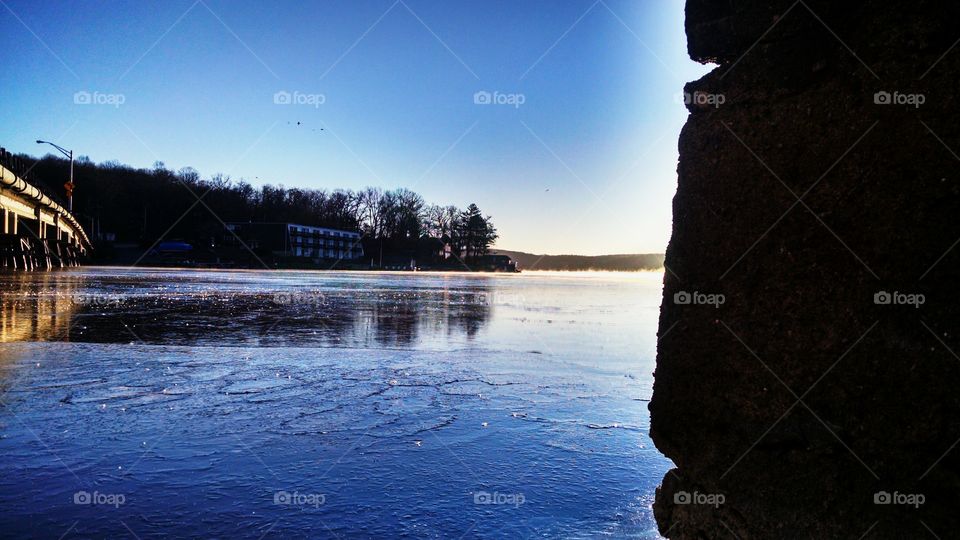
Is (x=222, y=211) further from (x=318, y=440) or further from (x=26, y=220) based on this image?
(x=318, y=440)

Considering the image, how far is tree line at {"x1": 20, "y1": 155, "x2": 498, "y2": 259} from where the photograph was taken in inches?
4803

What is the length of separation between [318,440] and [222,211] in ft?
465

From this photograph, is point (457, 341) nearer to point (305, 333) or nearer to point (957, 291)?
point (305, 333)

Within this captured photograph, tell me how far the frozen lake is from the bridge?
106ft

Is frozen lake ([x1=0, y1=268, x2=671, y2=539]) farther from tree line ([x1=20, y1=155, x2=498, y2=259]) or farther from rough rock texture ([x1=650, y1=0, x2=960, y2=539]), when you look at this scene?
tree line ([x1=20, y1=155, x2=498, y2=259])

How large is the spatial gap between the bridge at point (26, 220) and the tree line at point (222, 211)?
62.8m

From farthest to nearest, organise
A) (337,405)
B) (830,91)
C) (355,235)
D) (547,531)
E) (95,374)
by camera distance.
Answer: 1. (355,235)
2. (95,374)
3. (337,405)
4. (547,531)
5. (830,91)

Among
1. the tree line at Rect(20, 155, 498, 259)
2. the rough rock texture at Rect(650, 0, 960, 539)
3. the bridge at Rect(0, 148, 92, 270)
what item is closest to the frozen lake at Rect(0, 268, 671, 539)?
the rough rock texture at Rect(650, 0, 960, 539)

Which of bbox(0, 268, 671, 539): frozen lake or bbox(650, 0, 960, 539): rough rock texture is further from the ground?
bbox(650, 0, 960, 539): rough rock texture

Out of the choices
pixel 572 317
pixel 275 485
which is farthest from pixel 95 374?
pixel 572 317

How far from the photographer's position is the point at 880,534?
1.80m

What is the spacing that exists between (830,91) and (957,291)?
2.44 ft

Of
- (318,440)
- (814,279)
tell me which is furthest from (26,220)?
(814,279)

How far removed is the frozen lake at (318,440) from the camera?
2.47 m
